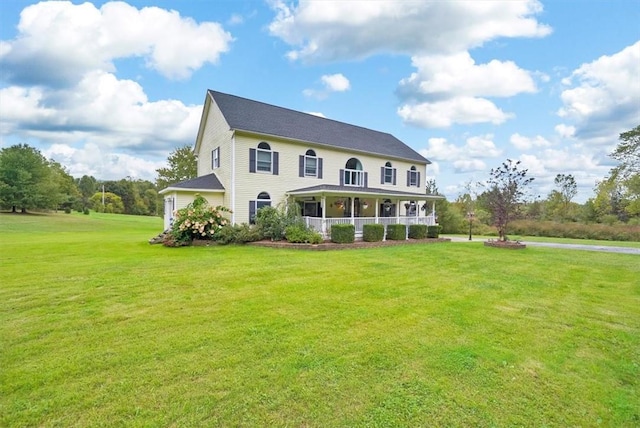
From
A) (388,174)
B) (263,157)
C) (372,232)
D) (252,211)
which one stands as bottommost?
(372,232)

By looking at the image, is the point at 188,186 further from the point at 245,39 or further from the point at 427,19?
the point at 427,19

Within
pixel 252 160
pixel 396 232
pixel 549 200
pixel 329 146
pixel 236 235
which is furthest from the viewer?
pixel 549 200

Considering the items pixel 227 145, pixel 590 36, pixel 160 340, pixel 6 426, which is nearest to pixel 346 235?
pixel 227 145

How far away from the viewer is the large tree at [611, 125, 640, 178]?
27.3 meters

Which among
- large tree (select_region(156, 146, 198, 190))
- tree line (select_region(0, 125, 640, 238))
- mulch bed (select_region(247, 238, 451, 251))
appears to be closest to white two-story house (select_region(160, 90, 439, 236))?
mulch bed (select_region(247, 238, 451, 251))

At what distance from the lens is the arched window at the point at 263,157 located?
15.9 m

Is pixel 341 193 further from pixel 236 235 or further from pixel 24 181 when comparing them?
pixel 24 181

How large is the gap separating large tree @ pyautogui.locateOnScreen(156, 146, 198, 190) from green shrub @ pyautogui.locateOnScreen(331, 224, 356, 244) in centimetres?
1991

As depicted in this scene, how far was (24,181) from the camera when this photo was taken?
3638 centimetres

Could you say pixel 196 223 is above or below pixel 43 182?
below

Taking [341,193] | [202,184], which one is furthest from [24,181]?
[341,193]

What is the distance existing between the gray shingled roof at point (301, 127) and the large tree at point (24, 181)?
35.3 meters

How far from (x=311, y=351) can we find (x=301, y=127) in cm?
1643

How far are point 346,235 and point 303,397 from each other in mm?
11182
